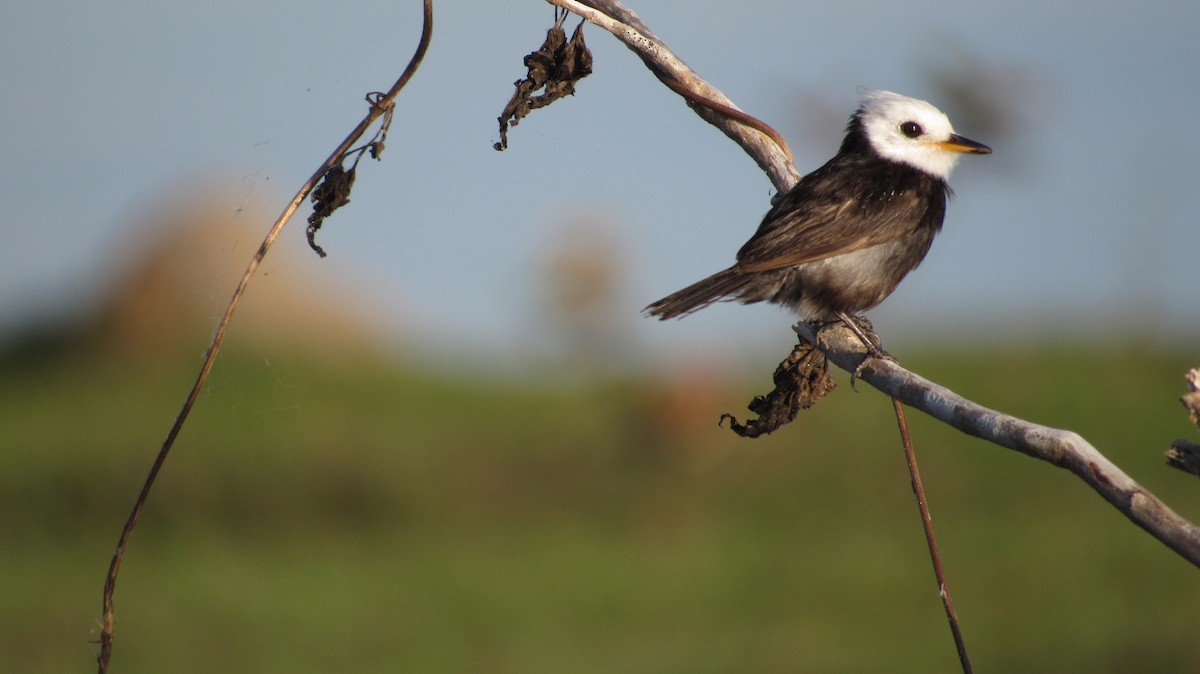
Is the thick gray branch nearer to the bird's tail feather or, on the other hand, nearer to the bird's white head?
the bird's tail feather

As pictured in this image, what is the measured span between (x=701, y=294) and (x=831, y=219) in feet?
2.02

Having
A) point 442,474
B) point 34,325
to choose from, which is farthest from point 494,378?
point 34,325

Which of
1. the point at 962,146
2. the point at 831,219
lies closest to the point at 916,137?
the point at 962,146

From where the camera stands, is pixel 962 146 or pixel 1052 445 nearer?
pixel 1052 445

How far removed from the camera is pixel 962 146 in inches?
207

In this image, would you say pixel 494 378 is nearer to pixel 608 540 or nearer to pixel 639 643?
pixel 608 540

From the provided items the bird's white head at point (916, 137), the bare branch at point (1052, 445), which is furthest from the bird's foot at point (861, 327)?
the bird's white head at point (916, 137)

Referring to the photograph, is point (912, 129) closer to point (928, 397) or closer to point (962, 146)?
point (962, 146)

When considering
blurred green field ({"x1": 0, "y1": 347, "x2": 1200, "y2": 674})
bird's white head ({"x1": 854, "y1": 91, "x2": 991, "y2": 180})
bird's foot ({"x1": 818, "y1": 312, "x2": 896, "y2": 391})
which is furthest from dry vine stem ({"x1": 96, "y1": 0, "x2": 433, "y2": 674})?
blurred green field ({"x1": 0, "y1": 347, "x2": 1200, "y2": 674})

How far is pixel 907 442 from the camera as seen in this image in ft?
9.82

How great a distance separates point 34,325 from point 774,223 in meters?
13.8

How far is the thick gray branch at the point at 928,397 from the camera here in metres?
2.06

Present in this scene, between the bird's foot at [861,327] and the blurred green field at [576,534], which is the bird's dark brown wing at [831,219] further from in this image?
the blurred green field at [576,534]

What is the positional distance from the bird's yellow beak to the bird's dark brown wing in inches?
13.0
